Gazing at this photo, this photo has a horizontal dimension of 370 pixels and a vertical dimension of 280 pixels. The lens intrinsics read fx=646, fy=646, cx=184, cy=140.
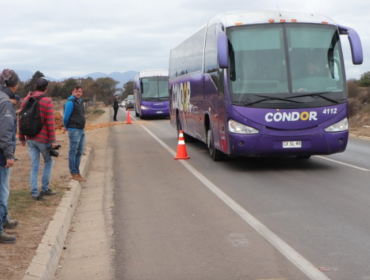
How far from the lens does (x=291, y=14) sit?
13656 millimetres

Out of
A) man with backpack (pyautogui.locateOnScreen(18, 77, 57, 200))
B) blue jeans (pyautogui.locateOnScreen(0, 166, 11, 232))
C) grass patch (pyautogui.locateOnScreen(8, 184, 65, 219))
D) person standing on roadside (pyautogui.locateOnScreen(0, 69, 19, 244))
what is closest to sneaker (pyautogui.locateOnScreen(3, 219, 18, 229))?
person standing on roadside (pyautogui.locateOnScreen(0, 69, 19, 244))

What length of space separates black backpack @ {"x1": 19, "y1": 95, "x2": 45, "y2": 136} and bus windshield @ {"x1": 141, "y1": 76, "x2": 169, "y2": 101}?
3126 centimetres

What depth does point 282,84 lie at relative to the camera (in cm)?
1293

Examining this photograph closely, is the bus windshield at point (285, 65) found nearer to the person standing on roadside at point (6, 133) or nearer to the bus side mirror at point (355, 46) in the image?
the bus side mirror at point (355, 46)

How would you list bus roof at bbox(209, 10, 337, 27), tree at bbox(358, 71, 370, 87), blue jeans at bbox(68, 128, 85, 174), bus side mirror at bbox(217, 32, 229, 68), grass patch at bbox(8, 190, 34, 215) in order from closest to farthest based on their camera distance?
grass patch at bbox(8, 190, 34, 215)
blue jeans at bbox(68, 128, 85, 174)
bus side mirror at bbox(217, 32, 229, 68)
bus roof at bbox(209, 10, 337, 27)
tree at bbox(358, 71, 370, 87)

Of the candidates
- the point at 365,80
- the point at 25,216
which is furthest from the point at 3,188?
the point at 365,80

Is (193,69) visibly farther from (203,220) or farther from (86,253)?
(86,253)

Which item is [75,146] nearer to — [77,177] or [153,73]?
[77,177]

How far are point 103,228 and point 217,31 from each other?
6673mm

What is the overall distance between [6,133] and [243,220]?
339 cm

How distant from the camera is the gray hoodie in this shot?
22.3ft

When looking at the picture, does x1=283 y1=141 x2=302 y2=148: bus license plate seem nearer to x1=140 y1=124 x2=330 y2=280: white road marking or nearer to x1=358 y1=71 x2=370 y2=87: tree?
x1=140 y1=124 x2=330 y2=280: white road marking

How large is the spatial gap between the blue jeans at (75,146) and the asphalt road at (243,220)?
1055 millimetres

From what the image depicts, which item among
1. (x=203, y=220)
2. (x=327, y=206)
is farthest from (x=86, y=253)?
(x=327, y=206)
